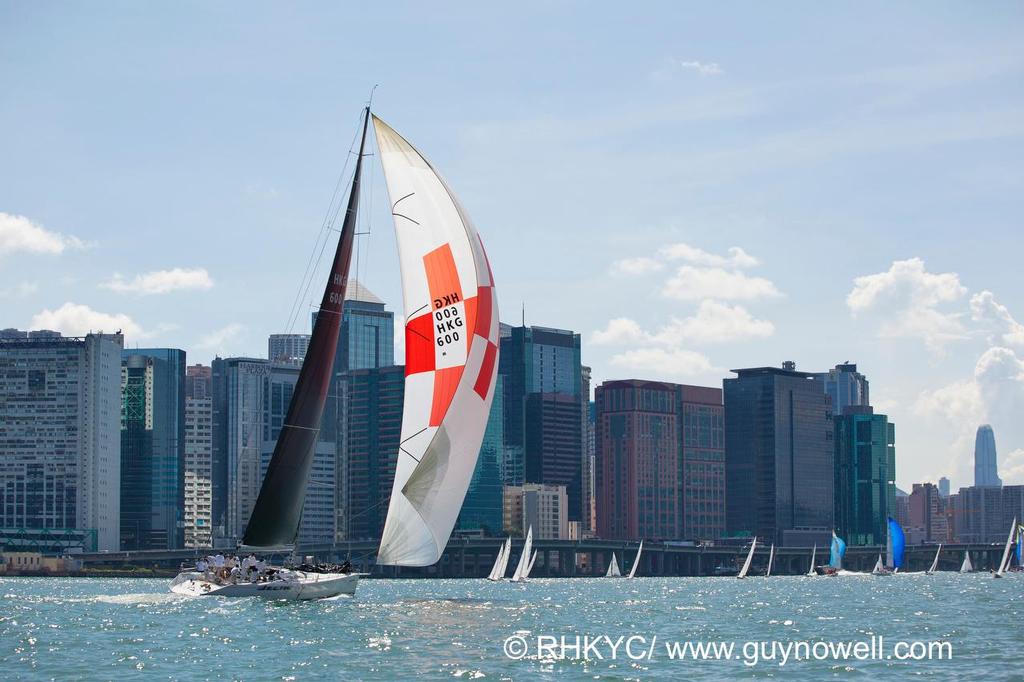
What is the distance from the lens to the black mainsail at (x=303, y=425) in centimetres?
5947

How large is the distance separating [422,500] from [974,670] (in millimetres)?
17086

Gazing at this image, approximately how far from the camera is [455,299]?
49812mm

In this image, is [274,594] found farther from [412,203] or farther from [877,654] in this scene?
[877,654]

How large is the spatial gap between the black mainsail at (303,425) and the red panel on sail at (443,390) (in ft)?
33.0

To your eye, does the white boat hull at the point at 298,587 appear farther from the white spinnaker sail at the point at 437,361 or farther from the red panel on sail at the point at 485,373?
the red panel on sail at the point at 485,373

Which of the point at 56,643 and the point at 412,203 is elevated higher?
the point at 412,203

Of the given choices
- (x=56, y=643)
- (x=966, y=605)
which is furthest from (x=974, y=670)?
(x=966, y=605)

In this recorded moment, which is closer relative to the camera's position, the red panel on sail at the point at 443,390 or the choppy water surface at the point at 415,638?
the choppy water surface at the point at 415,638

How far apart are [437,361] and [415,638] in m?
8.53

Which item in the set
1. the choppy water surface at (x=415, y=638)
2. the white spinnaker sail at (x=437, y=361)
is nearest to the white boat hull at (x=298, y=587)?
the choppy water surface at (x=415, y=638)

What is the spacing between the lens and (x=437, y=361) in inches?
1964

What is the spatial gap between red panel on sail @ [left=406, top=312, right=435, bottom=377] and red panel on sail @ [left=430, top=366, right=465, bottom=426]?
0.47 meters

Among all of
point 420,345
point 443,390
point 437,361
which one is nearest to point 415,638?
point 443,390

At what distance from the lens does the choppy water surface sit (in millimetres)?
39562
